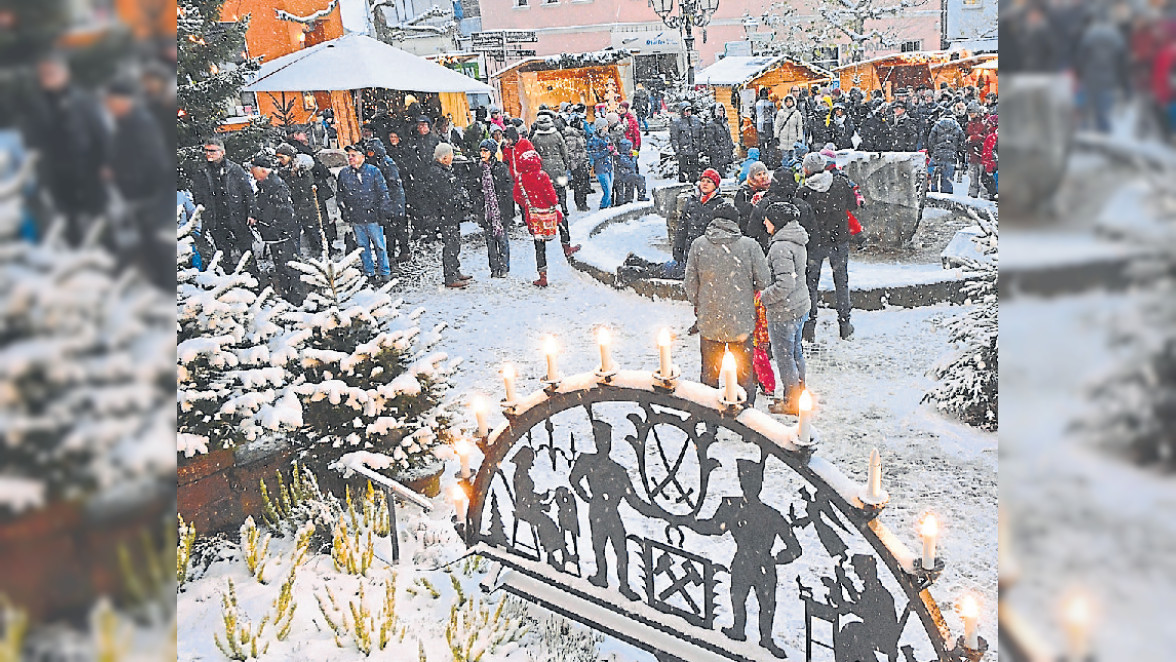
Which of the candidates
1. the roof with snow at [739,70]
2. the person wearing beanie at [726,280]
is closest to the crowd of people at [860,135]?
the roof with snow at [739,70]

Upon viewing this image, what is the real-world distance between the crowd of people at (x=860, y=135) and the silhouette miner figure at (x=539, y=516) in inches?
290

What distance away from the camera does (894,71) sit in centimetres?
2666

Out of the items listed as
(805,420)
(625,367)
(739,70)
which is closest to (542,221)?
(625,367)

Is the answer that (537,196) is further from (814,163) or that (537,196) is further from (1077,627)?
(1077,627)

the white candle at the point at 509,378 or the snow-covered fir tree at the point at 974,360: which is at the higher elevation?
the white candle at the point at 509,378

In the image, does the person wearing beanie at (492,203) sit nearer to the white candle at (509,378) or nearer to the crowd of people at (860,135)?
the crowd of people at (860,135)

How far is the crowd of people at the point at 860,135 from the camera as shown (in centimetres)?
1161

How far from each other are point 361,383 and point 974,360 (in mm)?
3699

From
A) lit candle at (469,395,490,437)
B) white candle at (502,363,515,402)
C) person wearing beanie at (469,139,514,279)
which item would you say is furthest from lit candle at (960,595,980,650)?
person wearing beanie at (469,139,514,279)

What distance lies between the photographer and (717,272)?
4676mm

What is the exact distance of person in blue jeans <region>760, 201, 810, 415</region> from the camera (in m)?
4.85

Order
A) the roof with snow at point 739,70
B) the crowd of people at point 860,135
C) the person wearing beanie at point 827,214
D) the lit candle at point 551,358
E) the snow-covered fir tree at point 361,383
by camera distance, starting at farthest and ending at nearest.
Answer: the roof with snow at point 739,70, the crowd of people at point 860,135, the person wearing beanie at point 827,214, the snow-covered fir tree at point 361,383, the lit candle at point 551,358

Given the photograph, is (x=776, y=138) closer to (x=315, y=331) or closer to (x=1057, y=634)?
(x=315, y=331)

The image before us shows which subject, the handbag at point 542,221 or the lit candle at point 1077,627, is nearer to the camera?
the lit candle at point 1077,627
